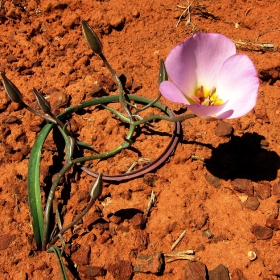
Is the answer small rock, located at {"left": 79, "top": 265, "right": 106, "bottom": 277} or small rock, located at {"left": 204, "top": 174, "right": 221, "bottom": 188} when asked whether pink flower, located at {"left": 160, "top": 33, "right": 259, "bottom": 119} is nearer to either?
small rock, located at {"left": 204, "top": 174, "right": 221, "bottom": 188}

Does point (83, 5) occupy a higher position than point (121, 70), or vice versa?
point (83, 5)

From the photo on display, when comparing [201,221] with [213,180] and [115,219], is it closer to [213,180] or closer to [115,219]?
[213,180]

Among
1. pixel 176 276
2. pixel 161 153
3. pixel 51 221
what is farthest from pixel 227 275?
pixel 51 221

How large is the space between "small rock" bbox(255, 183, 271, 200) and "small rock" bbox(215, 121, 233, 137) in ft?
1.11

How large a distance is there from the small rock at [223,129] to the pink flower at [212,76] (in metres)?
0.39

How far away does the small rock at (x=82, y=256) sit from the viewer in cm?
175

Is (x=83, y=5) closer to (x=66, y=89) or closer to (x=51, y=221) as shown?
(x=66, y=89)

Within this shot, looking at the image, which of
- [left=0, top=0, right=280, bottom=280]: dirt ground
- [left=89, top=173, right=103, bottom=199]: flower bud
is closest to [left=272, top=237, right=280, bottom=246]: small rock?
[left=0, top=0, right=280, bottom=280]: dirt ground

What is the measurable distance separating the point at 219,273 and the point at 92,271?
0.57 m

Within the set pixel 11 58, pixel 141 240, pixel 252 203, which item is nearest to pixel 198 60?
pixel 252 203

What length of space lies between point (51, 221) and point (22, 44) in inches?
52.0

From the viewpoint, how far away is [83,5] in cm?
276

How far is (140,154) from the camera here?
208cm

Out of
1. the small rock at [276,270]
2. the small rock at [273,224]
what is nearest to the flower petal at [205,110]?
the small rock at [273,224]
